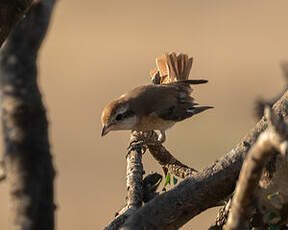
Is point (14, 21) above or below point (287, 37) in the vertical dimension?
below

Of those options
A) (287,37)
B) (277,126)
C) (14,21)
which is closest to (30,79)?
(14,21)

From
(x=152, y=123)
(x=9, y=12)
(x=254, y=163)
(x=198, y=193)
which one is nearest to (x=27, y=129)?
(x=198, y=193)

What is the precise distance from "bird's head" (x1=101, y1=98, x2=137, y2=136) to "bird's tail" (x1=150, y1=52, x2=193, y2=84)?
56cm

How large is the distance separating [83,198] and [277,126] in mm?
11292

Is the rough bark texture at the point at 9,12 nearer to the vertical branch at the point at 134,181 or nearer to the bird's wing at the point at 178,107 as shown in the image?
the vertical branch at the point at 134,181

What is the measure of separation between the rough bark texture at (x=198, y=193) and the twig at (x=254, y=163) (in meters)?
0.71

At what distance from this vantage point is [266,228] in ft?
8.59

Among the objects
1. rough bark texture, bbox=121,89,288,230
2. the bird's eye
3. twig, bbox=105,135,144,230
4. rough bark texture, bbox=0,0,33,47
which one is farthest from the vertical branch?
the bird's eye

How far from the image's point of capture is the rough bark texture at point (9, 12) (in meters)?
2.22

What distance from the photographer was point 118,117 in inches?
193

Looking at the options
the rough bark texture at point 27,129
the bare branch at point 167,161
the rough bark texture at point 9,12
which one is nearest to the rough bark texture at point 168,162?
the bare branch at point 167,161

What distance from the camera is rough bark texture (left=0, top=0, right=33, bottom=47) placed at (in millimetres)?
2219

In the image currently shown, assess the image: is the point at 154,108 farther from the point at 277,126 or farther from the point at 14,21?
the point at 277,126

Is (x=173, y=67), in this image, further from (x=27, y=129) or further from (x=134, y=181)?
(x=134, y=181)
